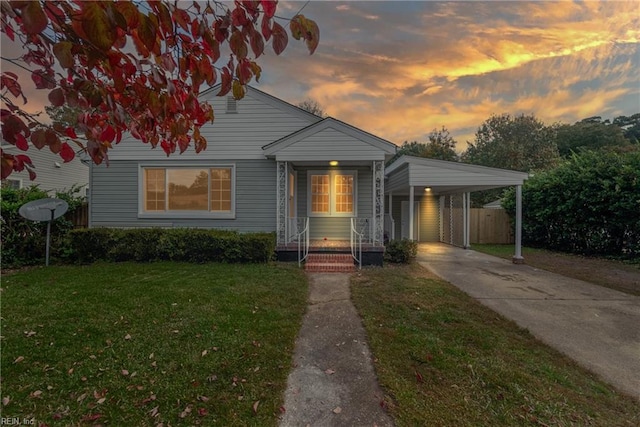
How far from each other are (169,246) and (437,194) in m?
12.8

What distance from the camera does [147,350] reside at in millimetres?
3266

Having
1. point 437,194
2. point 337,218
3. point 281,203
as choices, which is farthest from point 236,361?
point 437,194

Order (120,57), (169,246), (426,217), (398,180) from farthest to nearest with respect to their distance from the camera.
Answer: (426,217) < (398,180) < (169,246) < (120,57)

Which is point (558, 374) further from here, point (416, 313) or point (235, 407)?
point (235, 407)

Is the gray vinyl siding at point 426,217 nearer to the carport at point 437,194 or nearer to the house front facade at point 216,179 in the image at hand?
the carport at point 437,194

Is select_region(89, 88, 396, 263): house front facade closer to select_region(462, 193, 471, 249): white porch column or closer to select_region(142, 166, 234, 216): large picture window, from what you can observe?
select_region(142, 166, 234, 216): large picture window

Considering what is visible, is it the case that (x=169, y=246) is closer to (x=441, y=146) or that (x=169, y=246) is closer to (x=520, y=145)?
(x=441, y=146)

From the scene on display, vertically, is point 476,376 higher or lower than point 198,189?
lower

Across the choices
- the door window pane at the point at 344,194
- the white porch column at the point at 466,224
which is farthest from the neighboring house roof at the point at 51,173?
the white porch column at the point at 466,224

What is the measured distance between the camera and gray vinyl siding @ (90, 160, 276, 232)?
9.35 metres

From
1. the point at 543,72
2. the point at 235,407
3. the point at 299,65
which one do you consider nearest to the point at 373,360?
the point at 235,407

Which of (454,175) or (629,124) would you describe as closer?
(454,175)

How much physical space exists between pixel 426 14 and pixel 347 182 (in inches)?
208

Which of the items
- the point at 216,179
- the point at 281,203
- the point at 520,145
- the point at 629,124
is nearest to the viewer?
the point at 281,203
